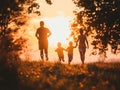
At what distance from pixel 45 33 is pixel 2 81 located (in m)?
9.37

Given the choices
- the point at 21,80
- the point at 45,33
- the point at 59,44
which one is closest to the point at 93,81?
the point at 21,80

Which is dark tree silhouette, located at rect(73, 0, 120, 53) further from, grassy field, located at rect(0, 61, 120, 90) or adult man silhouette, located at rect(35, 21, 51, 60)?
grassy field, located at rect(0, 61, 120, 90)

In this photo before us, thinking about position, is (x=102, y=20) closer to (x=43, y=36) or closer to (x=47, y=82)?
(x=43, y=36)


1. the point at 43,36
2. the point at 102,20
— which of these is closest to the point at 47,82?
the point at 43,36

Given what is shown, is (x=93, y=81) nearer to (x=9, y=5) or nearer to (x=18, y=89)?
(x=18, y=89)

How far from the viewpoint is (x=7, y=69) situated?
33.6 ft

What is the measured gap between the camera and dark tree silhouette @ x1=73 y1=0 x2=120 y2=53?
75.6ft

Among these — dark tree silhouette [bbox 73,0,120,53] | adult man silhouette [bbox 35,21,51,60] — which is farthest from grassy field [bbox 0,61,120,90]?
dark tree silhouette [bbox 73,0,120,53]

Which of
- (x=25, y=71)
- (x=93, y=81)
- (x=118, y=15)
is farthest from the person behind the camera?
(x=118, y=15)

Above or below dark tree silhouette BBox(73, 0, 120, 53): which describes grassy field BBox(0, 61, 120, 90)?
below

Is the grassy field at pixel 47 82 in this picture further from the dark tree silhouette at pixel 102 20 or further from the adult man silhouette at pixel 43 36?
the dark tree silhouette at pixel 102 20

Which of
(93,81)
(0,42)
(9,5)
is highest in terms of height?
(9,5)

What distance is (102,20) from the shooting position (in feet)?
78.6

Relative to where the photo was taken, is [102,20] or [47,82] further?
[102,20]
